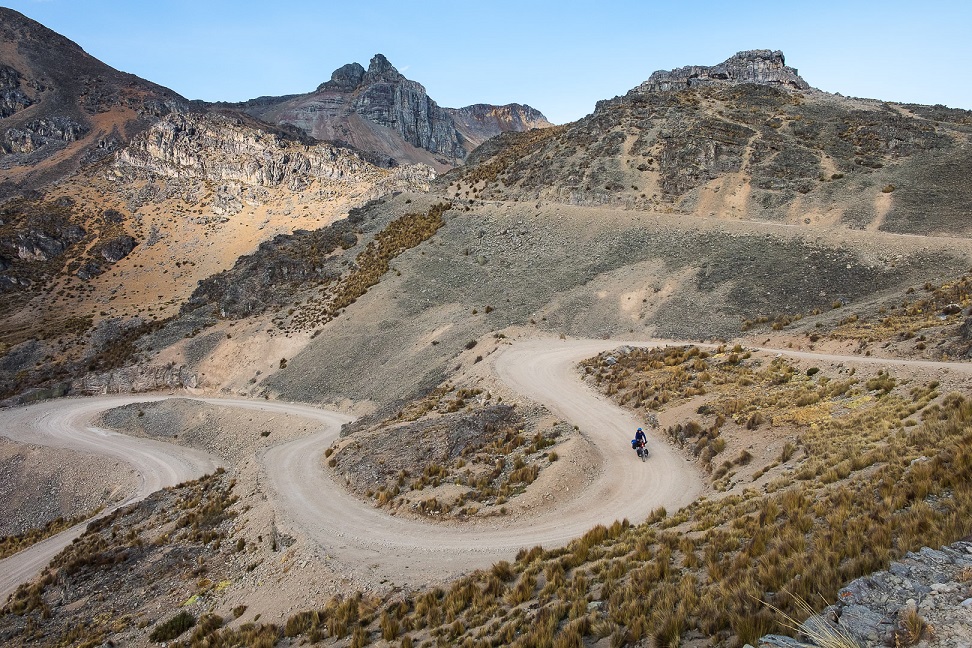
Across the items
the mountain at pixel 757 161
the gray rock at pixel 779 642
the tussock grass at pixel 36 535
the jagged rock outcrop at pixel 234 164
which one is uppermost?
the jagged rock outcrop at pixel 234 164

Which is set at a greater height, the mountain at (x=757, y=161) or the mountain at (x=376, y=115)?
the mountain at (x=376, y=115)

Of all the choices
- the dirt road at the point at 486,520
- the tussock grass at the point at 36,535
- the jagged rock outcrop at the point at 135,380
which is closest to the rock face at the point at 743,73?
the dirt road at the point at 486,520

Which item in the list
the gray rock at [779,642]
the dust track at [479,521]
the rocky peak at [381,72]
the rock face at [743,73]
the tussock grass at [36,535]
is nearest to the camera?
the gray rock at [779,642]

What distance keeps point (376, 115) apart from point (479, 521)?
617 feet

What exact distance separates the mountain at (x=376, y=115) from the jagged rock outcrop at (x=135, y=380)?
12983cm

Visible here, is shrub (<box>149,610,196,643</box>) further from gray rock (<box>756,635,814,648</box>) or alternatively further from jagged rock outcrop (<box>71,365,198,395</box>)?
jagged rock outcrop (<box>71,365,198,395</box>)

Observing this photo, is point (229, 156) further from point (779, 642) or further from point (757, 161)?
point (779, 642)

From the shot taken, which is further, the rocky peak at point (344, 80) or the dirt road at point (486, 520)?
the rocky peak at point (344, 80)

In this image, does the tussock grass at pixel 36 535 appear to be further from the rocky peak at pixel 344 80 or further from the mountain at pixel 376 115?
the rocky peak at pixel 344 80

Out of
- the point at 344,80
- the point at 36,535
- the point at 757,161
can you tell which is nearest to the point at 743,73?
the point at 757,161

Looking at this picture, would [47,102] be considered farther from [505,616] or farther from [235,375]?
[505,616]

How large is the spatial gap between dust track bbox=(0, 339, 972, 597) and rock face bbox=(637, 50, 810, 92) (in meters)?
65.6

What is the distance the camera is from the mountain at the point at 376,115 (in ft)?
559

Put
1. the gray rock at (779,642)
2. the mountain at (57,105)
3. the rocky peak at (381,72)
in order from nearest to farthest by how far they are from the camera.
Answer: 1. the gray rock at (779,642)
2. the mountain at (57,105)
3. the rocky peak at (381,72)
